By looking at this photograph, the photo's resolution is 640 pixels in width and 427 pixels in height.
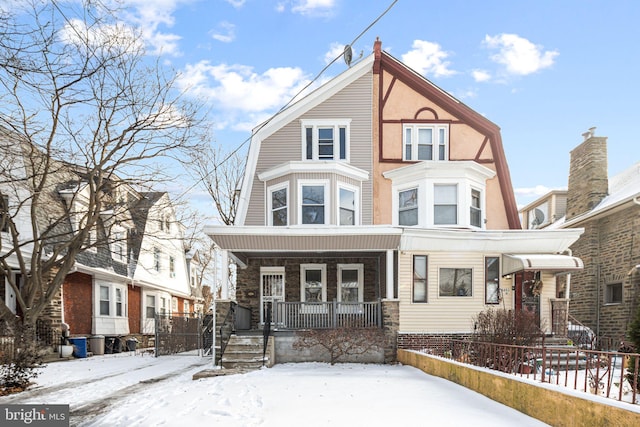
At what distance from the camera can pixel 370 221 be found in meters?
18.0

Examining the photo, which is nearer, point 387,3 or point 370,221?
point 387,3

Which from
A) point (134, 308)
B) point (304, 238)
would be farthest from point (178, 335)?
point (304, 238)

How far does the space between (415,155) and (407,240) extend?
13.2 feet

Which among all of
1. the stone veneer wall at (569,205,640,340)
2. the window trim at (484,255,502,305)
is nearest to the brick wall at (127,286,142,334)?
the window trim at (484,255,502,305)

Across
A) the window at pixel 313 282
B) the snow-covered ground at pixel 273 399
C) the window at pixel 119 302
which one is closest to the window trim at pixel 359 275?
the window at pixel 313 282

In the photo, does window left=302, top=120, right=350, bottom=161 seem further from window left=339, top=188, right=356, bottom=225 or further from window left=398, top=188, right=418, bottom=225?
window left=398, top=188, right=418, bottom=225

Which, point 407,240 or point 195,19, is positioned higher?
point 195,19

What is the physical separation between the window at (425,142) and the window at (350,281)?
454 centimetres

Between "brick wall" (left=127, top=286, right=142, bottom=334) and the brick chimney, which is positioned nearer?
the brick chimney

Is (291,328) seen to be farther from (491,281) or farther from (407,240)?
(491,281)

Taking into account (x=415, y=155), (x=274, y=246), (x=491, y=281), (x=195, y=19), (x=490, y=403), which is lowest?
(x=490, y=403)

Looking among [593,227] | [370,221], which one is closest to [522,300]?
[370,221]

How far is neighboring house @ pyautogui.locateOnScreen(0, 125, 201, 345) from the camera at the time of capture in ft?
58.8

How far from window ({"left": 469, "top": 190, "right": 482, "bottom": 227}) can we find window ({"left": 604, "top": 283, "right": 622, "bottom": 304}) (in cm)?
681
